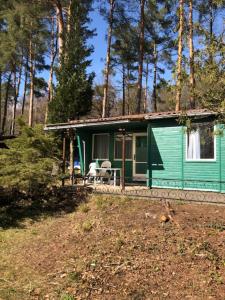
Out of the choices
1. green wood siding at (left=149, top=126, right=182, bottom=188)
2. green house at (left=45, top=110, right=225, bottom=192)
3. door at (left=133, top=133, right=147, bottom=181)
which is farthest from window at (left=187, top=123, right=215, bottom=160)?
door at (left=133, top=133, right=147, bottom=181)

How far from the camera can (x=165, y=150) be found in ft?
47.0

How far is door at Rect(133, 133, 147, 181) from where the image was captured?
1619 cm

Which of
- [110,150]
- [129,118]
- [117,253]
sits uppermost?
[129,118]

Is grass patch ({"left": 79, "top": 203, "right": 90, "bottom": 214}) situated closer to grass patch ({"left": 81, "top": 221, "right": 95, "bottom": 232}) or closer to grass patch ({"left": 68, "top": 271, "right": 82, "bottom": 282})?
grass patch ({"left": 81, "top": 221, "right": 95, "bottom": 232})

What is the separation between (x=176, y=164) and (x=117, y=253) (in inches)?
261

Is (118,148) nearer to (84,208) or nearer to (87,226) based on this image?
(84,208)

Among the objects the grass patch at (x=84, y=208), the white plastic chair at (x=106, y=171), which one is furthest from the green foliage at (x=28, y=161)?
the white plastic chair at (x=106, y=171)

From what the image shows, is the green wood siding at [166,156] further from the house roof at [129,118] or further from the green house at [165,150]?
the house roof at [129,118]

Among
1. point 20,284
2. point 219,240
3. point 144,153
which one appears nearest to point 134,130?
point 144,153

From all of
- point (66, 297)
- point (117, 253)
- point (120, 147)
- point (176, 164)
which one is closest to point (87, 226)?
point (117, 253)

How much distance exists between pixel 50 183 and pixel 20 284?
5783 mm

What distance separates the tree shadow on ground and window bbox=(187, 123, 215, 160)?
3989mm

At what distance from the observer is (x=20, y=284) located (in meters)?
7.11

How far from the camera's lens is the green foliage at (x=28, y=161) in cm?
1159
